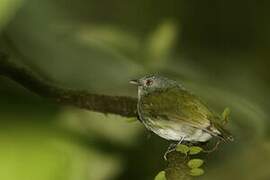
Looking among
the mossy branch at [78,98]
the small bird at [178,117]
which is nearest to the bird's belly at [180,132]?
the small bird at [178,117]

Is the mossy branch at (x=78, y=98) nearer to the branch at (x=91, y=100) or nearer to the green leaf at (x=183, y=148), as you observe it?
the branch at (x=91, y=100)

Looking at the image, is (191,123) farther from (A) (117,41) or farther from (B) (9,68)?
(A) (117,41)

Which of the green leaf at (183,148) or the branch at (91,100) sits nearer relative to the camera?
the green leaf at (183,148)

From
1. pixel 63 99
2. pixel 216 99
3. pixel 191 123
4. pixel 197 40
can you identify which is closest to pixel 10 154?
pixel 191 123

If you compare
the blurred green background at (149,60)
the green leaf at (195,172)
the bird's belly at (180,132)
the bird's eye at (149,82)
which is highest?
the bird's belly at (180,132)

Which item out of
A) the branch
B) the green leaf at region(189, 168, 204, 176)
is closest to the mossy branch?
the branch

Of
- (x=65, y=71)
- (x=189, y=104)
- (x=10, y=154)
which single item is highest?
(x=10, y=154)

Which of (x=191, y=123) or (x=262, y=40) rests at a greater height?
(x=191, y=123)
